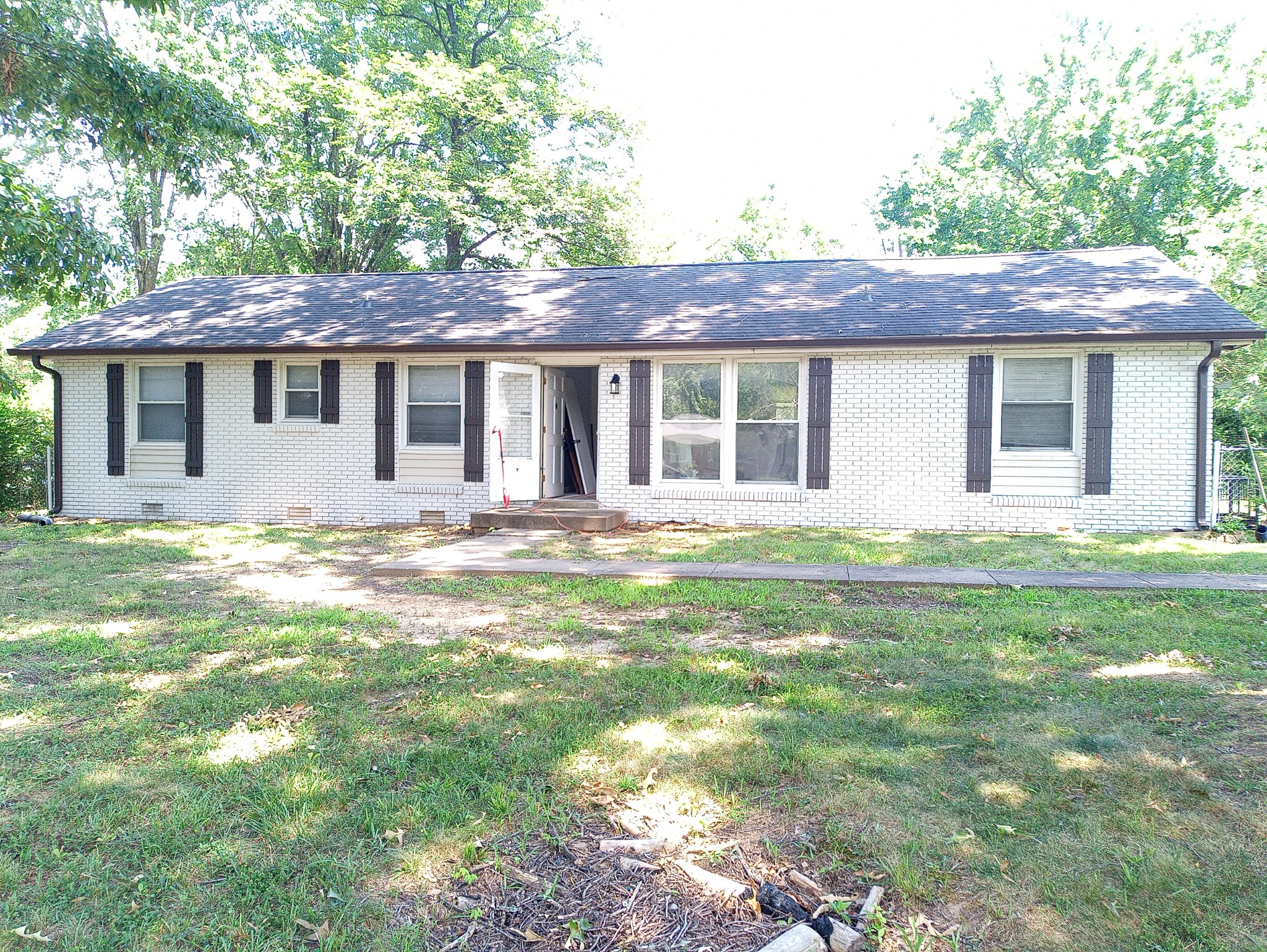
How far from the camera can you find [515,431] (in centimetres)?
1266

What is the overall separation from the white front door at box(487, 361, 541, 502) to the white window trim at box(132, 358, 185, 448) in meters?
5.47

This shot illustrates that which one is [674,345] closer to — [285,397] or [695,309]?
[695,309]

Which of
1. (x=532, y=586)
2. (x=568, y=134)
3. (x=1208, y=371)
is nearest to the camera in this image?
(x=532, y=586)

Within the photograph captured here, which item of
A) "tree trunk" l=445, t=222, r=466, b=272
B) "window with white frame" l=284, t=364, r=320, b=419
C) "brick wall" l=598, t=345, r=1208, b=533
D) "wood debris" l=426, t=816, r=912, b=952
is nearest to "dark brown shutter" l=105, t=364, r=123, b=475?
"window with white frame" l=284, t=364, r=320, b=419

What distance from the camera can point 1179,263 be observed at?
822 inches

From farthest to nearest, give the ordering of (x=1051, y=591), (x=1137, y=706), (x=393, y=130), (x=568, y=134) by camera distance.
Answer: (x=568, y=134)
(x=393, y=130)
(x=1051, y=591)
(x=1137, y=706)

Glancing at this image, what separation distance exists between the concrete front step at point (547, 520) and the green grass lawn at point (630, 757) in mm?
4689

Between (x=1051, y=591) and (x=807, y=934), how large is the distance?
5626 mm

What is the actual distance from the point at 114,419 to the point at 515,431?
265 inches

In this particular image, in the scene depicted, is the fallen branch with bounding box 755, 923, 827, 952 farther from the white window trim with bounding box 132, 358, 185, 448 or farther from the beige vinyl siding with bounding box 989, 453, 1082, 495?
the white window trim with bounding box 132, 358, 185, 448

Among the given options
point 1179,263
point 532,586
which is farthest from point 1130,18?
point 532,586

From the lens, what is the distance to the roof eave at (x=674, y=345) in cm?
1056

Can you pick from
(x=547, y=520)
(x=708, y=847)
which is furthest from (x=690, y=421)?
(x=708, y=847)

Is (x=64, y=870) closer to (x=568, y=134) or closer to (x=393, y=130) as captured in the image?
(x=393, y=130)
